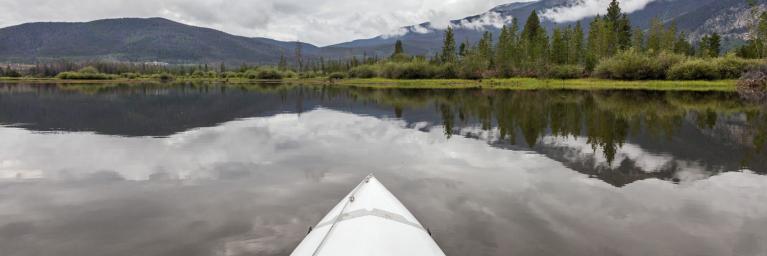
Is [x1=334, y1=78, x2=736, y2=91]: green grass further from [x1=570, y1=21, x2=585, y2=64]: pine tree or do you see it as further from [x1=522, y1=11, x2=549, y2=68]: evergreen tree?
[x1=570, y1=21, x2=585, y2=64]: pine tree

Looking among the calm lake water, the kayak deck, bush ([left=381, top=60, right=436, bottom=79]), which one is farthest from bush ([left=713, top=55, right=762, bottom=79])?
the kayak deck

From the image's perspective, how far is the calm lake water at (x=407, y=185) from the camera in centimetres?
1083

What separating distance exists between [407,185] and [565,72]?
359 feet

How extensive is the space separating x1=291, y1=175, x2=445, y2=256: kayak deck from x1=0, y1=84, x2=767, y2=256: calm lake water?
2164mm

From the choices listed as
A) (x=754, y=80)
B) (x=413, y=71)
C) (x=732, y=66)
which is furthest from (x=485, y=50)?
(x=754, y=80)

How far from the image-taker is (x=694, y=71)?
303 feet

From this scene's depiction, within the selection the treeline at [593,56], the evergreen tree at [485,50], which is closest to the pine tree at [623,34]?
the treeline at [593,56]

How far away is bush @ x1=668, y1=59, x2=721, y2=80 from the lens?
90938mm

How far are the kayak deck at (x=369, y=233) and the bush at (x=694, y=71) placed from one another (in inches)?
4116

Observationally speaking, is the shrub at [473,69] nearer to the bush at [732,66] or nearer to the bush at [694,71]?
the bush at [694,71]

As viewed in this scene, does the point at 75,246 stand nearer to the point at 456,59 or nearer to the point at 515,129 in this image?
the point at 515,129

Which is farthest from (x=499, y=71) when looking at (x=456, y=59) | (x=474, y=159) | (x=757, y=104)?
(x=474, y=159)

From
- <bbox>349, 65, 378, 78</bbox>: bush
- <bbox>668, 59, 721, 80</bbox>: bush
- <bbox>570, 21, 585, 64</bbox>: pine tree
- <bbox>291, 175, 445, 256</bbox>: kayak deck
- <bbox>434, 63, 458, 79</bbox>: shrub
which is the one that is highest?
<bbox>570, 21, 585, 64</bbox>: pine tree

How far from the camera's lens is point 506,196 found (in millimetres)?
14656
